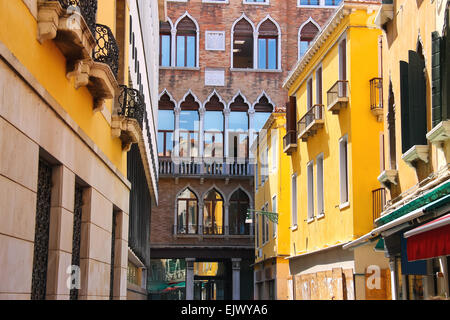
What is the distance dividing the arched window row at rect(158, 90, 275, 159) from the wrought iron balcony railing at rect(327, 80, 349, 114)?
2148 cm

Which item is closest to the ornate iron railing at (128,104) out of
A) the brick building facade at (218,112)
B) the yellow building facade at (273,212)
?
the yellow building facade at (273,212)

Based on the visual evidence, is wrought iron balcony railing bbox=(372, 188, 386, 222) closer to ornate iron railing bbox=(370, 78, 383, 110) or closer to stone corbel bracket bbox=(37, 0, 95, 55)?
ornate iron railing bbox=(370, 78, 383, 110)

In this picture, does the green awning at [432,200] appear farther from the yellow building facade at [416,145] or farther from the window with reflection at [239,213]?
the window with reflection at [239,213]

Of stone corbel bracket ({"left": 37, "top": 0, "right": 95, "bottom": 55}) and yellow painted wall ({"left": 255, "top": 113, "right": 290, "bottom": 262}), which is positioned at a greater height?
yellow painted wall ({"left": 255, "top": 113, "right": 290, "bottom": 262})

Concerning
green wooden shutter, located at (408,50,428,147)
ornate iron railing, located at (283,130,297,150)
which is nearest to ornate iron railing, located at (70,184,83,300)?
green wooden shutter, located at (408,50,428,147)

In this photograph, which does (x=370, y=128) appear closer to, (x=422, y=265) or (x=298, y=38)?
(x=422, y=265)

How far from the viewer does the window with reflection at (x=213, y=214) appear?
3959cm

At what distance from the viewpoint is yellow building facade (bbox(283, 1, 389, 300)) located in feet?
57.2

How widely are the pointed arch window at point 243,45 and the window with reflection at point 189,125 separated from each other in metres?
3.56

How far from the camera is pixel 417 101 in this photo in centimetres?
1156

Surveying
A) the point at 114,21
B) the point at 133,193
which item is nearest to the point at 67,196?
the point at 114,21

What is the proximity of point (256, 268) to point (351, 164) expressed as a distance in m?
18.3
